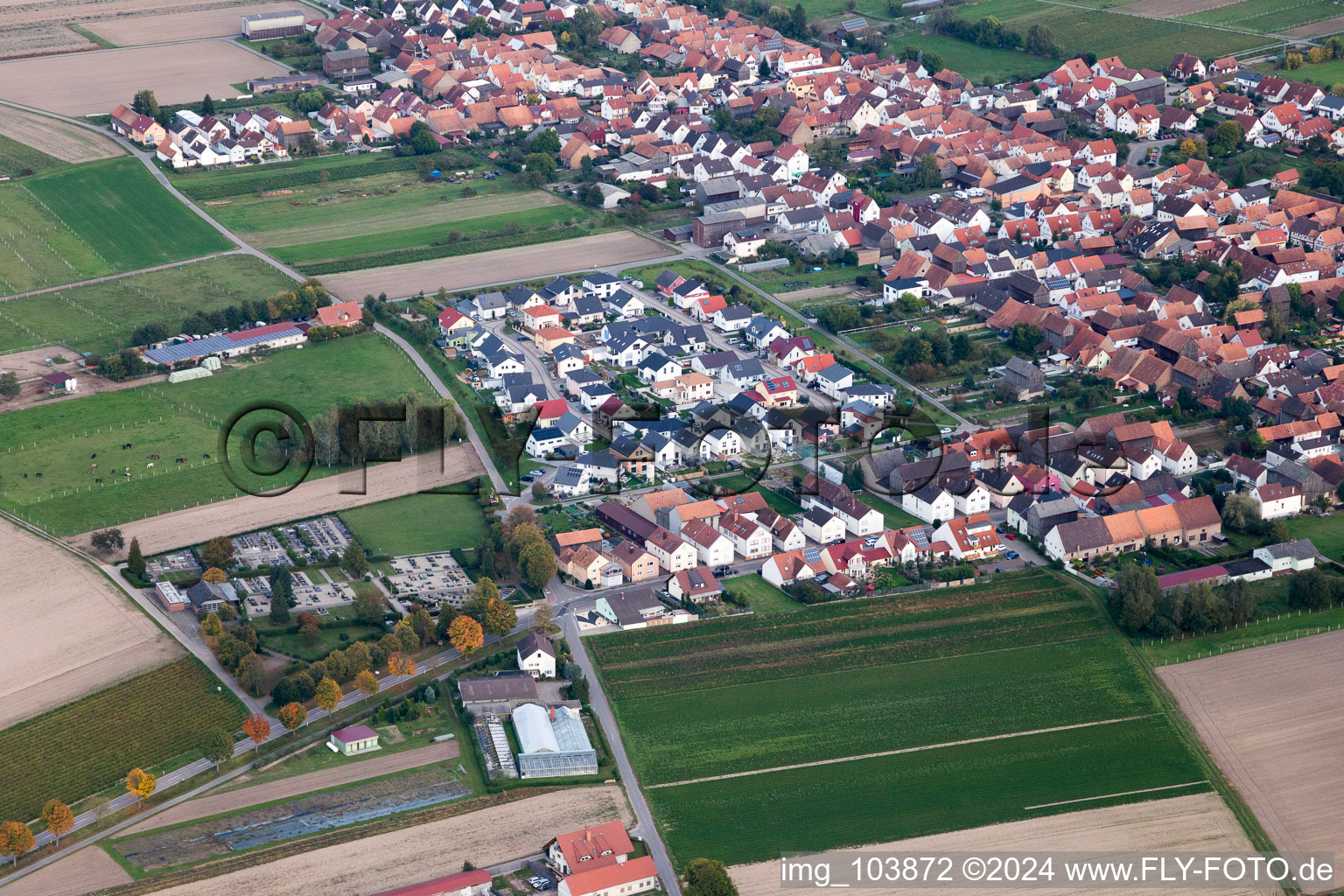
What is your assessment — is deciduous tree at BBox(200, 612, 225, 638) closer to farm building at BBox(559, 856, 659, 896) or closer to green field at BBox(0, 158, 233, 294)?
farm building at BBox(559, 856, 659, 896)

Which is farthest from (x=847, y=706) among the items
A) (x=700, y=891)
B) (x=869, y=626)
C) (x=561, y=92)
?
(x=561, y=92)

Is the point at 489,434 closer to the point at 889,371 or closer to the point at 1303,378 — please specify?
the point at 889,371

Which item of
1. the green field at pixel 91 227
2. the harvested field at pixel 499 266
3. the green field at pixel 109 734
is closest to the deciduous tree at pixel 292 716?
the green field at pixel 109 734

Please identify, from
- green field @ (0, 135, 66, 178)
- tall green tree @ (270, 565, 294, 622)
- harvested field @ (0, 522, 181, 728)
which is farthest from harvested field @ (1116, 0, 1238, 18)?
harvested field @ (0, 522, 181, 728)

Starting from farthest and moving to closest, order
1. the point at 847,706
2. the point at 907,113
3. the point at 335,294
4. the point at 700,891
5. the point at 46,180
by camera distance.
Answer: the point at 907,113 → the point at 46,180 → the point at 335,294 → the point at 847,706 → the point at 700,891

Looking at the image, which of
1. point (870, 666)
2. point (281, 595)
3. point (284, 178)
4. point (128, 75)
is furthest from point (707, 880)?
point (128, 75)

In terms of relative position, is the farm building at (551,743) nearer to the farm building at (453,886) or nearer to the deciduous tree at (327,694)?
the farm building at (453,886)
